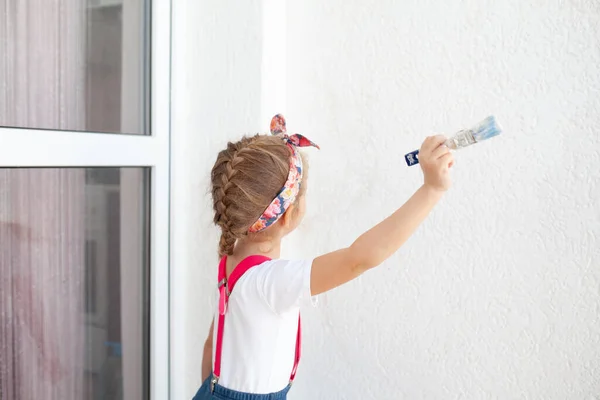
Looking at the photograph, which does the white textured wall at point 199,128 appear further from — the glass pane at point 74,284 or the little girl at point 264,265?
the little girl at point 264,265

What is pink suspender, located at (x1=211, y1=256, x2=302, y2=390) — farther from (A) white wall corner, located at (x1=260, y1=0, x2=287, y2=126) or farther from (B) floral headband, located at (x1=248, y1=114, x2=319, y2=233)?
(A) white wall corner, located at (x1=260, y1=0, x2=287, y2=126)

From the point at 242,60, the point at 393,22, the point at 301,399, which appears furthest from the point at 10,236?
the point at 393,22

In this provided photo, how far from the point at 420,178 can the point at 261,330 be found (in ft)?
1.59

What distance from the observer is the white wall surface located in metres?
1.08

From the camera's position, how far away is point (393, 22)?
4.13 feet

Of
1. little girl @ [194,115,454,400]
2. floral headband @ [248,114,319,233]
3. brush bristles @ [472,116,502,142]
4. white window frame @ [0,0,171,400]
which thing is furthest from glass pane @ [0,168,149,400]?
brush bristles @ [472,116,502,142]

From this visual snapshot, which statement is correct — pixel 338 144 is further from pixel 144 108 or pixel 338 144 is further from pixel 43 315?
pixel 43 315

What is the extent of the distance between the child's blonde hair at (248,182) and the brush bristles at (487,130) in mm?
357

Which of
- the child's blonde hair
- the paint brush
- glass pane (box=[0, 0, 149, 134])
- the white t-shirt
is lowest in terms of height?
the white t-shirt

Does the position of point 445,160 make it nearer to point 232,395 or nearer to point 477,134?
point 477,134

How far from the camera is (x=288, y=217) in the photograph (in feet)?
3.63

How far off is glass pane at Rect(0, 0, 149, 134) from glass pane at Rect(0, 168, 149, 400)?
12 cm

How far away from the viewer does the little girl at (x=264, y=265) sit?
3.17 feet

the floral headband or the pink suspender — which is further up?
the floral headband
